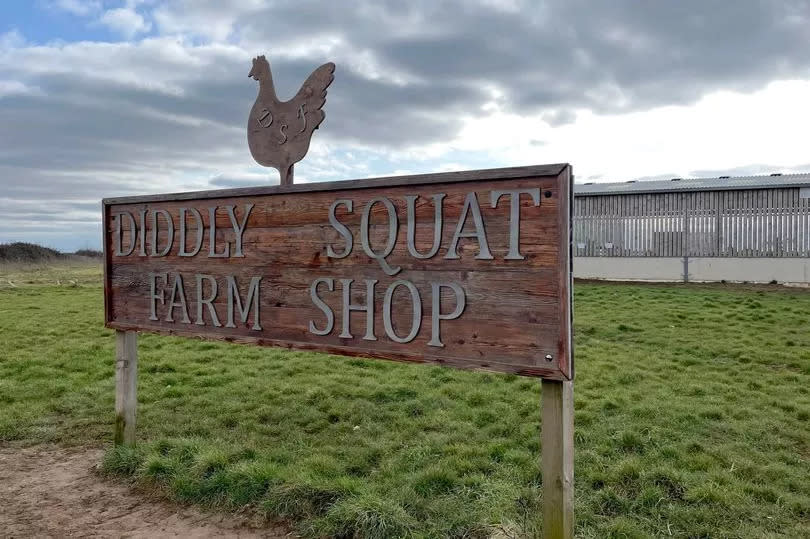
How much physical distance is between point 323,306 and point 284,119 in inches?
57.7

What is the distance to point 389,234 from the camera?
3.85 metres

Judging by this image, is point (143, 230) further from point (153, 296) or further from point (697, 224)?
point (697, 224)

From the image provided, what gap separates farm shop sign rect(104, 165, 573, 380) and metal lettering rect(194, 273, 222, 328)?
1cm

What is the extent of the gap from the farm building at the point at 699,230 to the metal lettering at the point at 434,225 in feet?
58.2

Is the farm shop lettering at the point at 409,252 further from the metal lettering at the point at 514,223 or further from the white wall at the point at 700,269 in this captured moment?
the white wall at the point at 700,269

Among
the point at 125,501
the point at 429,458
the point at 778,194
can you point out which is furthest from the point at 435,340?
the point at 778,194

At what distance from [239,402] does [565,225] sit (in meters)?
4.90

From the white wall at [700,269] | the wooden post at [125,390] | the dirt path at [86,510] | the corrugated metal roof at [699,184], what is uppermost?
the corrugated metal roof at [699,184]

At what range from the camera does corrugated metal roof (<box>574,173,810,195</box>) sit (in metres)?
20.8

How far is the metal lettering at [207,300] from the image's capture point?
4.85 meters

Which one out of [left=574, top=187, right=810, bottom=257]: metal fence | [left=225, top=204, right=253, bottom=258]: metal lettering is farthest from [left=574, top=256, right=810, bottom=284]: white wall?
[left=225, top=204, right=253, bottom=258]: metal lettering

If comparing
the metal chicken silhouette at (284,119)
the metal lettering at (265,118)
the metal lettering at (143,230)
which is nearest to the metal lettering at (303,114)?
the metal chicken silhouette at (284,119)

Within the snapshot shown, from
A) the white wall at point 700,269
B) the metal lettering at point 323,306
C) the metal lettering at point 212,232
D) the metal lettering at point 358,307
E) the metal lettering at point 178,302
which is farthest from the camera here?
the white wall at point 700,269

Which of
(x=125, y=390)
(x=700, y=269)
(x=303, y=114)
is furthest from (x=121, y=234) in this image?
(x=700, y=269)
